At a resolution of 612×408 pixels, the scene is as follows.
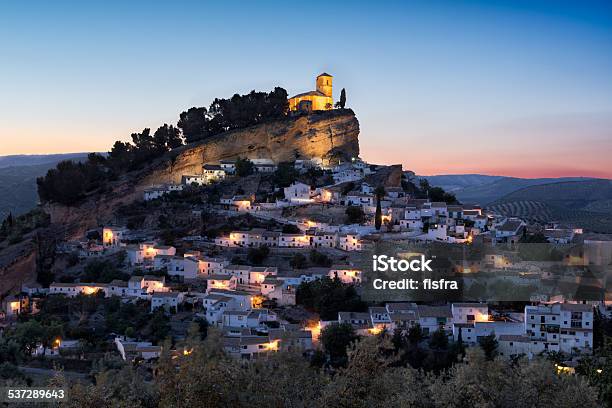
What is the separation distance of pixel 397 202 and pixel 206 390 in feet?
83.0

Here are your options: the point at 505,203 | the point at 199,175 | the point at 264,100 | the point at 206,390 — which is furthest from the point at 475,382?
the point at 505,203

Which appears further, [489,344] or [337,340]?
[337,340]

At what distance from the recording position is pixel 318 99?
4516cm

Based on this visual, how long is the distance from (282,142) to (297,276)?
64.3 ft

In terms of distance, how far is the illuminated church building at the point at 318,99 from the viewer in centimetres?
4500

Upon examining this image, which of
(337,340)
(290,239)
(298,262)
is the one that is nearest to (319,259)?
(298,262)

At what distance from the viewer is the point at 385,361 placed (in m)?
7.78

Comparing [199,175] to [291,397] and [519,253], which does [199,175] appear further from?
[291,397]

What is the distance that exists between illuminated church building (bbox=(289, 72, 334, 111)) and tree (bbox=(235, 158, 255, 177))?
8.08 metres

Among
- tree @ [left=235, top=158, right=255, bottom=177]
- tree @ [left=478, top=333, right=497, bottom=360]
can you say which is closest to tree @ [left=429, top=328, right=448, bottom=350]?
tree @ [left=478, top=333, right=497, bottom=360]

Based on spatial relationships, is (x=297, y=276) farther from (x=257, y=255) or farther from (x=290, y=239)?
(x=290, y=239)

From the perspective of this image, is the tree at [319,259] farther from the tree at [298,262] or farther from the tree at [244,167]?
the tree at [244,167]

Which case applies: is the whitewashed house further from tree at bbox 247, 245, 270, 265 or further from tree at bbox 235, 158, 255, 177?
tree at bbox 247, 245, 270, 265

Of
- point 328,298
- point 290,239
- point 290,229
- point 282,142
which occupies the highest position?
point 282,142
